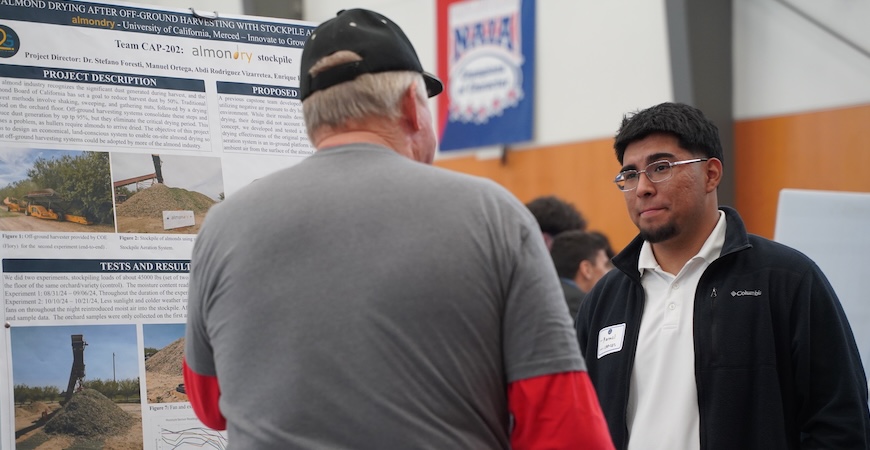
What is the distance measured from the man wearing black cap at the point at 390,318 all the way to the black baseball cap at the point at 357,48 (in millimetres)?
125

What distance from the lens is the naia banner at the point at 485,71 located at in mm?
7762

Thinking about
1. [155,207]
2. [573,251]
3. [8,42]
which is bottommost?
[573,251]

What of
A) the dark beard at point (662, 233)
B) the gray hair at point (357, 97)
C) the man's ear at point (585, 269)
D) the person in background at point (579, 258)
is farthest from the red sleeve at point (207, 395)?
the man's ear at point (585, 269)

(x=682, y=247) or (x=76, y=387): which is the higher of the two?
(x=682, y=247)

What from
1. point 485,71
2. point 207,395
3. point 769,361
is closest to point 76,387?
point 207,395

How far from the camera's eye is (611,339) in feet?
7.57

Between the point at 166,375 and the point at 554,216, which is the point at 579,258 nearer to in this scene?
the point at 554,216

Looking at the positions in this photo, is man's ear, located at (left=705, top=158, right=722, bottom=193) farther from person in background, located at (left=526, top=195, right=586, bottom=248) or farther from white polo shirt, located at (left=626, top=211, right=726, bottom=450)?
person in background, located at (left=526, top=195, right=586, bottom=248)

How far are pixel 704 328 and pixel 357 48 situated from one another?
1.06m

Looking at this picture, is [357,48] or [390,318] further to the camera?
[357,48]

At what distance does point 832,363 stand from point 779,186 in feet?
15.0

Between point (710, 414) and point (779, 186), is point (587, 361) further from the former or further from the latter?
point (779, 186)

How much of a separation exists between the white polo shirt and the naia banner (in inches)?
220

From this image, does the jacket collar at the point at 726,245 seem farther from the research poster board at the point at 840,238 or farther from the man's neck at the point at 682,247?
the research poster board at the point at 840,238
